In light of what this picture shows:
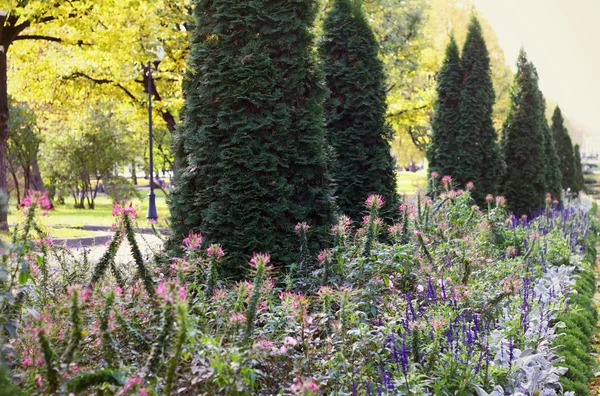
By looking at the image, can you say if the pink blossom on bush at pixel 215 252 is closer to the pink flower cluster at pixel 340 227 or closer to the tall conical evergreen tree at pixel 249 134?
the tall conical evergreen tree at pixel 249 134

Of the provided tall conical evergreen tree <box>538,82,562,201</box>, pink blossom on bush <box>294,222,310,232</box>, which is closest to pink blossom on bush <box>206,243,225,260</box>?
pink blossom on bush <box>294,222,310,232</box>

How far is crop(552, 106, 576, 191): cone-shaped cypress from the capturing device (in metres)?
23.7

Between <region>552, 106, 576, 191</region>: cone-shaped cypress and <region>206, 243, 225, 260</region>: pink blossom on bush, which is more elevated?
<region>552, 106, 576, 191</region>: cone-shaped cypress

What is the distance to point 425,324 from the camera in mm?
3939

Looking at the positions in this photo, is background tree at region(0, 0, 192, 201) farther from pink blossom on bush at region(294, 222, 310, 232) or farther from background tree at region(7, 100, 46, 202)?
pink blossom on bush at region(294, 222, 310, 232)

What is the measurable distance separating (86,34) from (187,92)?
31.2 feet

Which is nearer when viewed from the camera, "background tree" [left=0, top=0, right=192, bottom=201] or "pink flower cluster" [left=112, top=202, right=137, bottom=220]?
"pink flower cluster" [left=112, top=202, right=137, bottom=220]

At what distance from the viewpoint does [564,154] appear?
2411 centimetres

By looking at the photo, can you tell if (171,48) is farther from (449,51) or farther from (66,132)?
(66,132)

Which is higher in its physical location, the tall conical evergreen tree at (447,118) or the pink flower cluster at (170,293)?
the tall conical evergreen tree at (447,118)

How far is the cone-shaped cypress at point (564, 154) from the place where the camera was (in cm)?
2369

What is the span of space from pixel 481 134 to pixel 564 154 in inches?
535

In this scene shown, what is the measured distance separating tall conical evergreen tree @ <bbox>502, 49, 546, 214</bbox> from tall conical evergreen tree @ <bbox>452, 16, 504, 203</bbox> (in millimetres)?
1474

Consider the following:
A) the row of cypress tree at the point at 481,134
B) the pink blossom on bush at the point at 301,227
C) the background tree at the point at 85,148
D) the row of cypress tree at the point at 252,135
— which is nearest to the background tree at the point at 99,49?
the row of cypress tree at the point at 481,134
